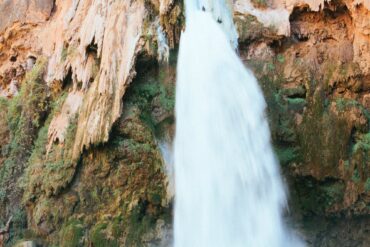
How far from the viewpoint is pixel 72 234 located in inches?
310

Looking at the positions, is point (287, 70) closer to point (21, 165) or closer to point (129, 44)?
point (129, 44)

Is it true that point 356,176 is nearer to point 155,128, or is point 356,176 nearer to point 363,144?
point 363,144

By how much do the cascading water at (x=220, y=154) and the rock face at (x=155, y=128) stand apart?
32 cm

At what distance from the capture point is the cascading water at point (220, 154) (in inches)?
287

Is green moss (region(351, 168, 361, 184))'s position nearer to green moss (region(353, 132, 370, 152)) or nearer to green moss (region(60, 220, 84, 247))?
green moss (region(353, 132, 370, 152))

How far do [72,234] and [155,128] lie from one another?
2.31 m

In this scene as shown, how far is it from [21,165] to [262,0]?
19.6ft

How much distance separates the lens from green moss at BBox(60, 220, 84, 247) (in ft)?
25.7

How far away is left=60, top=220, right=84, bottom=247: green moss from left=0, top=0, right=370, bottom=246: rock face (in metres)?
0.02

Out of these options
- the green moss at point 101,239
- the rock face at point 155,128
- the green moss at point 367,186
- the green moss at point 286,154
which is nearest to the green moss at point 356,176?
the rock face at point 155,128

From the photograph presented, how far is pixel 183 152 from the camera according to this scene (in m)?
7.78

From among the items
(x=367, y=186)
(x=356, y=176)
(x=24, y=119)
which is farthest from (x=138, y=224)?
(x=367, y=186)

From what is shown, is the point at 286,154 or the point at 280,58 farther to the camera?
the point at 280,58

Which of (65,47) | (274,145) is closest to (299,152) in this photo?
(274,145)
